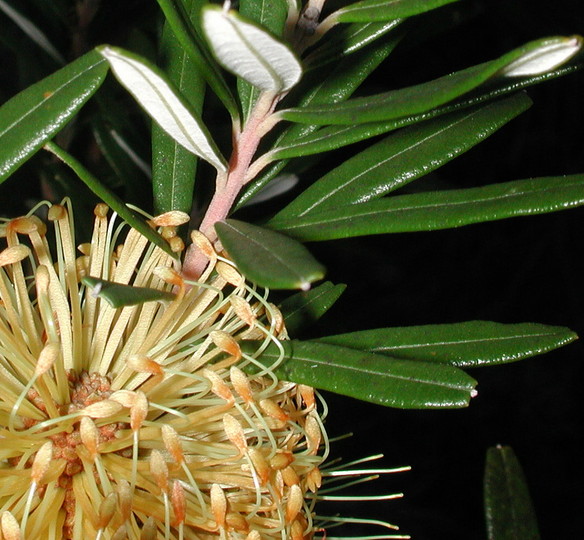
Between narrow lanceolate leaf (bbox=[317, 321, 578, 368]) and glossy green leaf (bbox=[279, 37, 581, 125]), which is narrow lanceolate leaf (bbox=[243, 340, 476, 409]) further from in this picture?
glossy green leaf (bbox=[279, 37, 581, 125])

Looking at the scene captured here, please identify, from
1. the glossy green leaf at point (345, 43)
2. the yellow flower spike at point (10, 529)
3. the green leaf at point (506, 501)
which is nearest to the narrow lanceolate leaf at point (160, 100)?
the glossy green leaf at point (345, 43)

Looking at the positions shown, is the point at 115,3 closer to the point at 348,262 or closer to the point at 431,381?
the point at 348,262

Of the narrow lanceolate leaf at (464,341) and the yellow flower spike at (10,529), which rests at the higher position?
the narrow lanceolate leaf at (464,341)

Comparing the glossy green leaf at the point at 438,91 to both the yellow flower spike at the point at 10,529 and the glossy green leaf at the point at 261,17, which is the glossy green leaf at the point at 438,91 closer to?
the glossy green leaf at the point at 261,17

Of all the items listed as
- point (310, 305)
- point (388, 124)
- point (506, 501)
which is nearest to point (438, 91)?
point (388, 124)

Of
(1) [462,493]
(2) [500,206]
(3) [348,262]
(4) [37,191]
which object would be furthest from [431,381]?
(1) [462,493]
